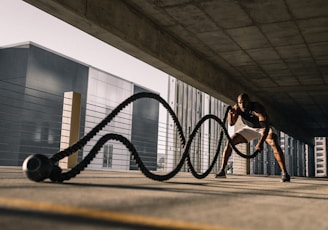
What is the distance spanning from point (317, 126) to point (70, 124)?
26.8m

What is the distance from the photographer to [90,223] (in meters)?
1.52

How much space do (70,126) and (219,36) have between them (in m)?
4.63

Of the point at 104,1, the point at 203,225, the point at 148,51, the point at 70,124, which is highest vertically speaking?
the point at 104,1

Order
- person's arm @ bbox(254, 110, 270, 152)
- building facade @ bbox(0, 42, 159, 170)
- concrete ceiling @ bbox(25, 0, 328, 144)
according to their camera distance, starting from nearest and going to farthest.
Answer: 1. concrete ceiling @ bbox(25, 0, 328, 144)
2. person's arm @ bbox(254, 110, 270, 152)
3. building facade @ bbox(0, 42, 159, 170)

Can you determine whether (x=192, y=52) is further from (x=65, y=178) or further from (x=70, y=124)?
(x=65, y=178)

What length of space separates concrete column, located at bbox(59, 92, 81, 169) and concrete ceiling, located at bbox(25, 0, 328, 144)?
1838 millimetres

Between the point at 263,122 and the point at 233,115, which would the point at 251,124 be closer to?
the point at 263,122

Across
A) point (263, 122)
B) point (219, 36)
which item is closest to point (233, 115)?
point (263, 122)

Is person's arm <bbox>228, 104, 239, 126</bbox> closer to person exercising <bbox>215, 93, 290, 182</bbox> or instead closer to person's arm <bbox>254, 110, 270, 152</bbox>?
person exercising <bbox>215, 93, 290, 182</bbox>

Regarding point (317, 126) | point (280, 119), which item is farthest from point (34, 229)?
point (317, 126)

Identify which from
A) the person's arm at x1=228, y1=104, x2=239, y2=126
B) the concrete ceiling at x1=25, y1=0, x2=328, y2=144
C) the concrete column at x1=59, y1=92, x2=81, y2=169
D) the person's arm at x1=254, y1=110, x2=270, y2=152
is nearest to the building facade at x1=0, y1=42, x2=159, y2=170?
the concrete ceiling at x1=25, y1=0, x2=328, y2=144

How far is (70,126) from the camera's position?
8.43 metres

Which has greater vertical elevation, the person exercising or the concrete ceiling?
the concrete ceiling

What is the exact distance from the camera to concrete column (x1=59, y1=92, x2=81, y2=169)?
8.37m
